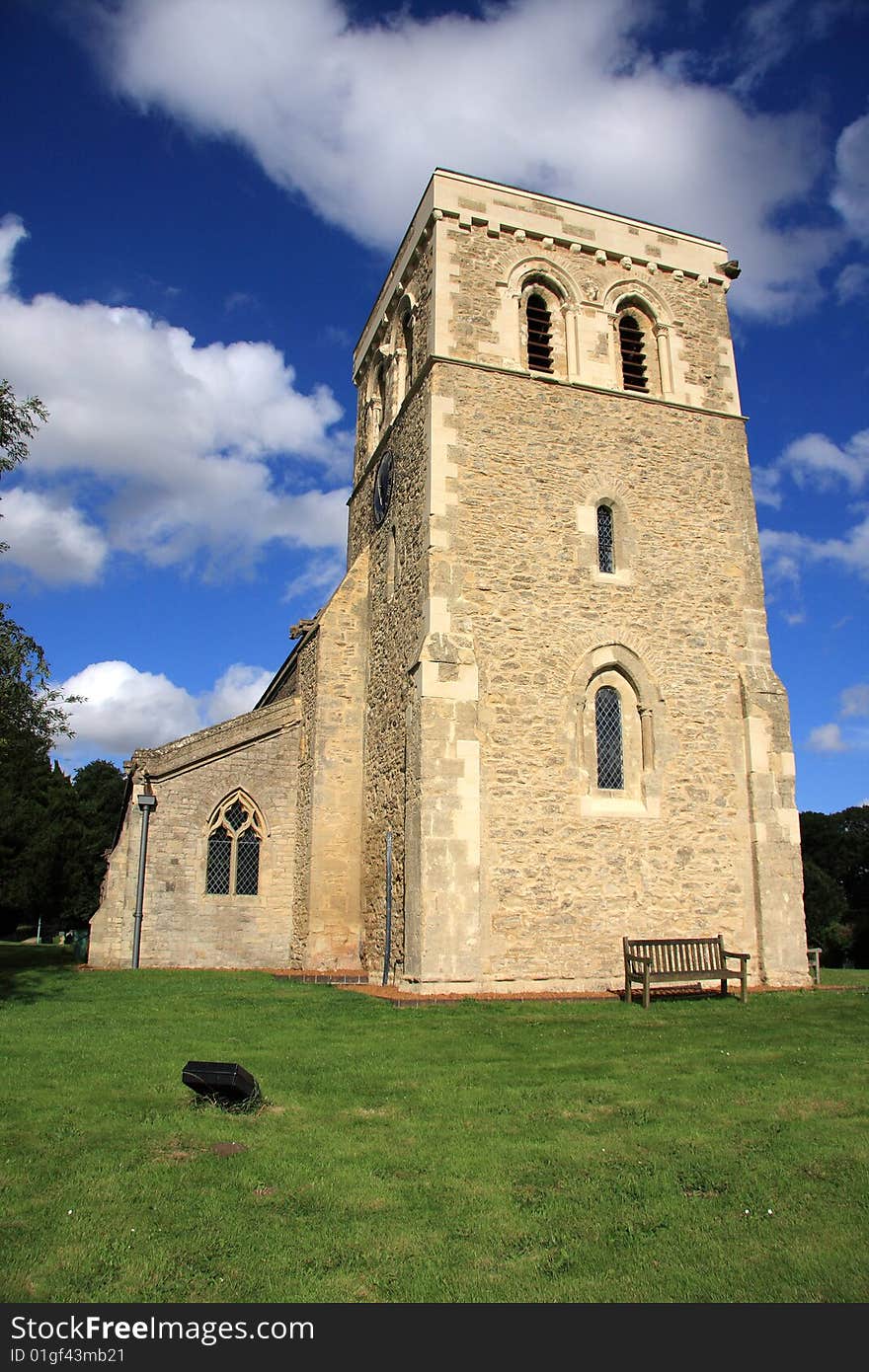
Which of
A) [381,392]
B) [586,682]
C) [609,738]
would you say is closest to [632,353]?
[381,392]

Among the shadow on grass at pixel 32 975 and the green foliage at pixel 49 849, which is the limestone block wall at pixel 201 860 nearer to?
the shadow on grass at pixel 32 975

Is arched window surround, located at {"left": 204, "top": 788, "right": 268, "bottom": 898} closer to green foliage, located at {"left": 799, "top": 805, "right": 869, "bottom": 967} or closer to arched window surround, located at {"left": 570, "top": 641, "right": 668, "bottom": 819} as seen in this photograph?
arched window surround, located at {"left": 570, "top": 641, "right": 668, "bottom": 819}

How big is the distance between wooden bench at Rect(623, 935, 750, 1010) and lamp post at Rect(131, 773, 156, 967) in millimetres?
8979

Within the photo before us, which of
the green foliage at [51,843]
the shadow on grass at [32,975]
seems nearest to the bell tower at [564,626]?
the shadow on grass at [32,975]

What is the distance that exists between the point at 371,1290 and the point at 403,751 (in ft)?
38.7

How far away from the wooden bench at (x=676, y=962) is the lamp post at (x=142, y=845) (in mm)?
8979

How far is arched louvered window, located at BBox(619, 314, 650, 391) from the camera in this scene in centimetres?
1842

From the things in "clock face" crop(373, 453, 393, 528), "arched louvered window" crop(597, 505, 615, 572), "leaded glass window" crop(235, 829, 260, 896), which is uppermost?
"clock face" crop(373, 453, 393, 528)

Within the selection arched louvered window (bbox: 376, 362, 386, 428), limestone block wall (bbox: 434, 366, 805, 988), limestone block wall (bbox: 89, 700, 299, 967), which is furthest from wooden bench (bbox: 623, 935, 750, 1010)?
arched louvered window (bbox: 376, 362, 386, 428)

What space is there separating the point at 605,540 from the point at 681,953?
7318mm

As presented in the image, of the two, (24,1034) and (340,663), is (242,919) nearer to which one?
(340,663)

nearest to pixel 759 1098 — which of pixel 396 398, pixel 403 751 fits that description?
pixel 403 751

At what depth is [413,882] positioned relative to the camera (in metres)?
13.9

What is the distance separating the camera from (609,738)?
16000 millimetres
